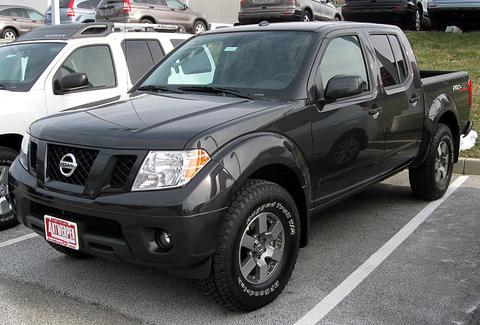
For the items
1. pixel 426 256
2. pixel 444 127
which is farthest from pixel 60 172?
pixel 444 127

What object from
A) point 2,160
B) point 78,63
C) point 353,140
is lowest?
point 2,160

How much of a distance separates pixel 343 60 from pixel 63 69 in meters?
2.94

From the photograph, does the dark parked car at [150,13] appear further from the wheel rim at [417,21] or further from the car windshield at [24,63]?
the car windshield at [24,63]

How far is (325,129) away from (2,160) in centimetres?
296

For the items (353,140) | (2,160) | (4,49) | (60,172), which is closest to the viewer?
(60,172)

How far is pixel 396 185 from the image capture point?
680 centimetres

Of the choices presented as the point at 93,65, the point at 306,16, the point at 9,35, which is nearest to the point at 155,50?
the point at 93,65

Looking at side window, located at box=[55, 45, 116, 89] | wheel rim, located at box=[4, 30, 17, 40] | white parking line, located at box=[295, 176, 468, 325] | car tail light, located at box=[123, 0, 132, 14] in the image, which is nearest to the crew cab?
white parking line, located at box=[295, 176, 468, 325]

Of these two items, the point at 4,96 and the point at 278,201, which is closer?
the point at 278,201

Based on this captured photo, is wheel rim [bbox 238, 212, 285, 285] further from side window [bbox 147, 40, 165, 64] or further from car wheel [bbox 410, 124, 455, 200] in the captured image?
side window [bbox 147, 40, 165, 64]

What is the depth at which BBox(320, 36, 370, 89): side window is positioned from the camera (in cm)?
441

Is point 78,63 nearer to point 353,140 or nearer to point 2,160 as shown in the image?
point 2,160

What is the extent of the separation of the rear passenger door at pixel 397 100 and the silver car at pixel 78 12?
1437cm

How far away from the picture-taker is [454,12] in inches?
547
